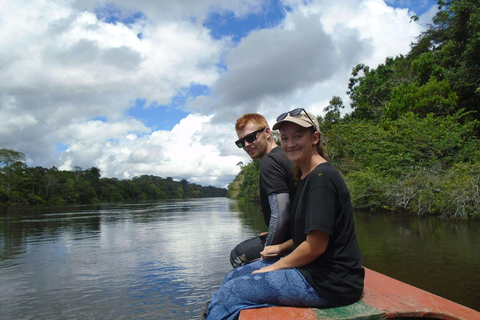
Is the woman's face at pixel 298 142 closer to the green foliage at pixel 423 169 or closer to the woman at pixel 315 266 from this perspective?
the woman at pixel 315 266

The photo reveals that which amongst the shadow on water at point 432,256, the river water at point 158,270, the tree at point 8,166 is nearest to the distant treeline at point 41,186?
the tree at point 8,166

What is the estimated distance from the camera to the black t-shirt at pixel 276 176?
2637 mm

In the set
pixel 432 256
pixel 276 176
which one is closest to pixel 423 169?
pixel 432 256

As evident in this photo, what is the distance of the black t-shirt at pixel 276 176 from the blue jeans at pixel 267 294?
0.69m

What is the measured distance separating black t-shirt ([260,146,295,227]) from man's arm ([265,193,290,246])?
5 centimetres

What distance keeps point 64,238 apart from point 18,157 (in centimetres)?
6461

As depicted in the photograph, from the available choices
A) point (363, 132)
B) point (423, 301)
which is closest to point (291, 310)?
point (423, 301)

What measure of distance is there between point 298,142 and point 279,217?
64cm

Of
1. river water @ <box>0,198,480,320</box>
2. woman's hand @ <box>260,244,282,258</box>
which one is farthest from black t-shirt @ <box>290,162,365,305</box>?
river water @ <box>0,198,480,320</box>

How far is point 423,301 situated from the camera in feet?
7.16

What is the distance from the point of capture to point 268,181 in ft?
8.75

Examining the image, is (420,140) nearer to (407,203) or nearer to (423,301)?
(407,203)

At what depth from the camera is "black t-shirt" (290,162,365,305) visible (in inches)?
78.4

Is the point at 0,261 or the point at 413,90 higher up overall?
the point at 413,90
